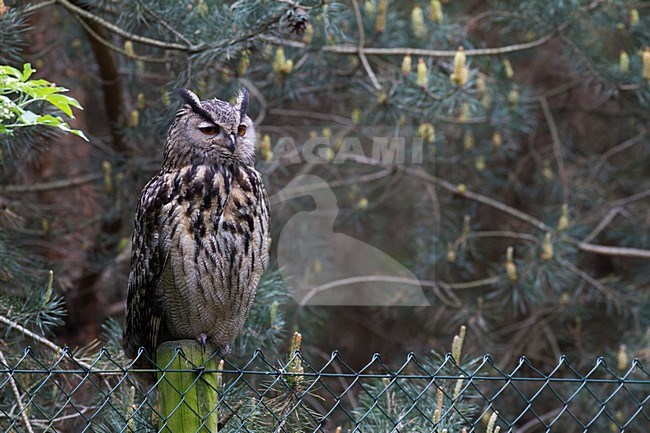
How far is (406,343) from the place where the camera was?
5520 millimetres

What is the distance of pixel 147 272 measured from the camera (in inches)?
114

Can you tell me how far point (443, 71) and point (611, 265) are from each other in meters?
1.86

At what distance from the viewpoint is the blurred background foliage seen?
12.0 ft

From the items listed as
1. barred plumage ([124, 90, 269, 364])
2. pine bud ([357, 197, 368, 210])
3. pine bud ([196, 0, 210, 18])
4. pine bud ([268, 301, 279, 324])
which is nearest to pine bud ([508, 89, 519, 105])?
pine bud ([357, 197, 368, 210])

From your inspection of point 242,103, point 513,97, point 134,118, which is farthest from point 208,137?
point 513,97

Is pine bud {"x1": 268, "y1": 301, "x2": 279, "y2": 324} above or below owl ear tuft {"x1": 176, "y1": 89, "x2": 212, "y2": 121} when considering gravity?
below

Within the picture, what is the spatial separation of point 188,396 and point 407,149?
9.05 ft

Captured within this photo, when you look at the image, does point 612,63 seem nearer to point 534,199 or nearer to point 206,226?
point 534,199

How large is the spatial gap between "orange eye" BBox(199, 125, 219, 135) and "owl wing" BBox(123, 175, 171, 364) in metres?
0.21

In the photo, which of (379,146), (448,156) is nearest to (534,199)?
(448,156)

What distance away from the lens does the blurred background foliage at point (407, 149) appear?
366 cm

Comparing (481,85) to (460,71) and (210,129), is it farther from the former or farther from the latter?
(210,129)

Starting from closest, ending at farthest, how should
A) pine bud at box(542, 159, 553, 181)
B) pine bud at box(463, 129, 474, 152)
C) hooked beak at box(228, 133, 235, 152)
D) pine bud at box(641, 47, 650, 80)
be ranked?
hooked beak at box(228, 133, 235, 152)
pine bud at box(641, 47, 650, 80)
pine bud at box(463, 129, 474, 152)
pine bud at box(542, 159, 553, 181)

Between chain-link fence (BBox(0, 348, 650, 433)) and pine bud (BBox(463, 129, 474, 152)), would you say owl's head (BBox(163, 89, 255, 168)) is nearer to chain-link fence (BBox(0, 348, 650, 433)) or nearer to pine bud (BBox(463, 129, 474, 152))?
chain-link fence (BBox(0, 348, 650, 433))
